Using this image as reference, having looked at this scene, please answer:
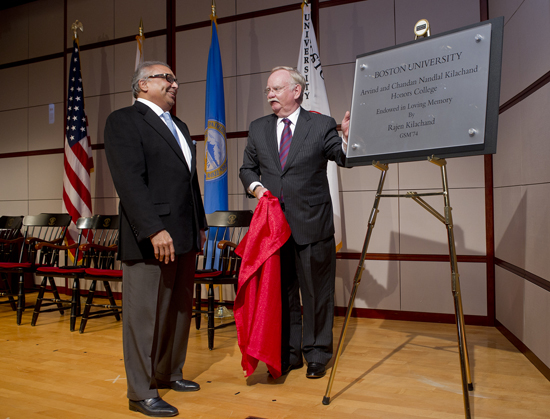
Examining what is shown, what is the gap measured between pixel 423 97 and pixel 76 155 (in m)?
4.59

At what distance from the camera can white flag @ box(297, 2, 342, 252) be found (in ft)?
13.7

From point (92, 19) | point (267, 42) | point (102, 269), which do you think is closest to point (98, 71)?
point (92, 19)

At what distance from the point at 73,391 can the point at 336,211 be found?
2564mm

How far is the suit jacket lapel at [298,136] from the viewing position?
265 cm

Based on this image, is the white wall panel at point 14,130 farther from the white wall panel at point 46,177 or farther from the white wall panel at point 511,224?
the white wall panel at point 511,224

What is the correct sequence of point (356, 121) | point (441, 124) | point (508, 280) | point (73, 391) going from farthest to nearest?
point (508, 280)
point (73, 391)
point (356, 121)
point (441, 124)

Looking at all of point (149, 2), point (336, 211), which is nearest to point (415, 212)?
point (336, 211)

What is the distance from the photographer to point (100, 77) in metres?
5.80

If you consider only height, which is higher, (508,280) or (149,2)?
(149,2)

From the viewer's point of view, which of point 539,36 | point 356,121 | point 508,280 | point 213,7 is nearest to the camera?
point 356,121

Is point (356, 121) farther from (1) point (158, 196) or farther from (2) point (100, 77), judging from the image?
(2) point (100, 77)

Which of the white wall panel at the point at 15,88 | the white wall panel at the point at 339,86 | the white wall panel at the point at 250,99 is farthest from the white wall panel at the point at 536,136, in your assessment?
the white wall panel at the point at 15,88

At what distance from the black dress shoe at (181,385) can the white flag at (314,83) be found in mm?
2073

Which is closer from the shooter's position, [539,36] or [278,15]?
[539,36]
